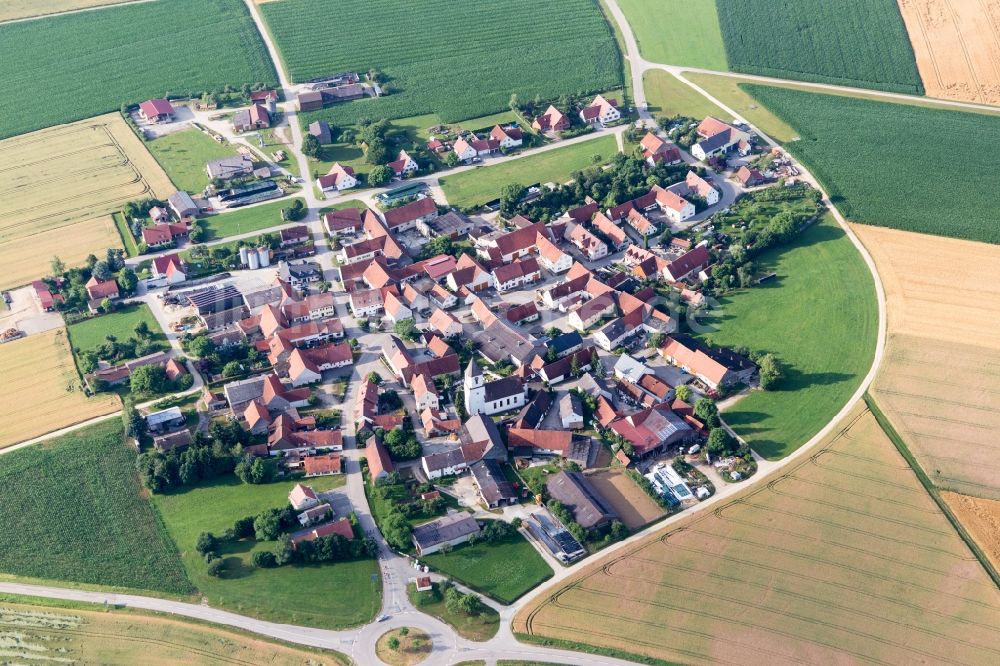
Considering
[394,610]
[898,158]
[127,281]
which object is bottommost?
[394,610]

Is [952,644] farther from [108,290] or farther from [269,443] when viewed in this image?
[108,290]

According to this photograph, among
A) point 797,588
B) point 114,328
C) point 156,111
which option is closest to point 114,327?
point 114,328

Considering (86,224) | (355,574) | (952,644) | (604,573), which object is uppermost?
(86,224)

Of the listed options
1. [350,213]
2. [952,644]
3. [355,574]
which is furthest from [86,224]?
[952,644]

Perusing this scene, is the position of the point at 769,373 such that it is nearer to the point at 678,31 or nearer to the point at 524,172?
the point at 524,172

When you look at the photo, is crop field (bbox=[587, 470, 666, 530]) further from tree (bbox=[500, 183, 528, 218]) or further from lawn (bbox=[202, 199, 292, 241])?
lawn (bbox=[202, 199, 292, 241])

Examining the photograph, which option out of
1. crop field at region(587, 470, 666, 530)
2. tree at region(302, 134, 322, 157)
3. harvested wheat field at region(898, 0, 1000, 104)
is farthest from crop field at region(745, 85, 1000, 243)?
tree at region(302, 134, 322, 157)

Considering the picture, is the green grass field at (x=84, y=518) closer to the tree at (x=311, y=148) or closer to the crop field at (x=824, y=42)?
the tree at (x=311, y=148)
